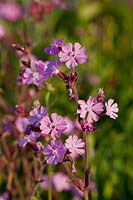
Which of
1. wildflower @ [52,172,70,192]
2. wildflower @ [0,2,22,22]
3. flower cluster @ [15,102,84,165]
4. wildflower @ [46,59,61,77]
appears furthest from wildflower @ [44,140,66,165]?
wildflower @ [0,2,22,22]

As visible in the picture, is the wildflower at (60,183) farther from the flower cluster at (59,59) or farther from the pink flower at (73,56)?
the pink flower at (73,56)

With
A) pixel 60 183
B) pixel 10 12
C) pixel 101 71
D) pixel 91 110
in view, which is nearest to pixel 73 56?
pixel 91 110

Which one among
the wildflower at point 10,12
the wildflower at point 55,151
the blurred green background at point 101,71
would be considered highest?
the wildflower at point 10,12

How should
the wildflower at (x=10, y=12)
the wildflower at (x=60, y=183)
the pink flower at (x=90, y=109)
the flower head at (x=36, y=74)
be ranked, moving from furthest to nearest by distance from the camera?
the wildflower at (x=10, y=12), the wildflower at (x=60, y=183), the flower head at (x=36, y=74), the pink flower at (x=90, y=109)

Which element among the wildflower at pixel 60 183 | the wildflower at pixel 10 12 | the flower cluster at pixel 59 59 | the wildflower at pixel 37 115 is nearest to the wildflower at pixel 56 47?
the flower cluster at pixel 59 59

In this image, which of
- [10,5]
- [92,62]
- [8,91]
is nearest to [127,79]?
[92,62]

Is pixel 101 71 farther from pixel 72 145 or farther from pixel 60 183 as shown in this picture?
pixel 72 145
